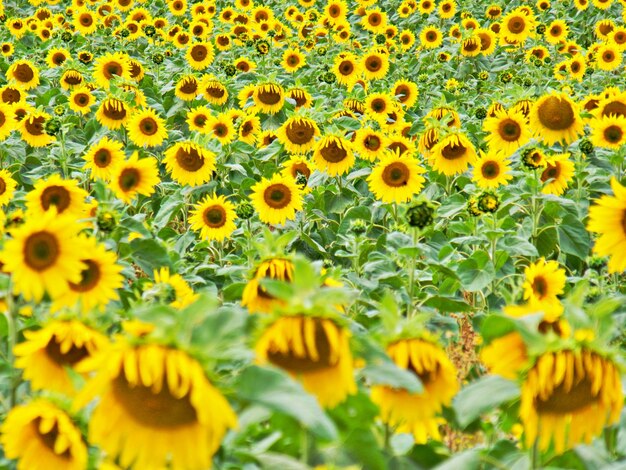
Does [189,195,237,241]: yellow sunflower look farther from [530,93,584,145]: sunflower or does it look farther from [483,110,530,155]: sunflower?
[530,93,584,145]: sunflower

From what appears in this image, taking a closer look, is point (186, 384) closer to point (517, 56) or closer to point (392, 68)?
point (392, 68)

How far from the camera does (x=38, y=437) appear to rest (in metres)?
1.48

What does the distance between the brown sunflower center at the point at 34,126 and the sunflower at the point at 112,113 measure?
387 millimetres

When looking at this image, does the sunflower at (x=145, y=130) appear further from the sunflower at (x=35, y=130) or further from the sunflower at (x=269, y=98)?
the sunflower at (x=269, y=98)

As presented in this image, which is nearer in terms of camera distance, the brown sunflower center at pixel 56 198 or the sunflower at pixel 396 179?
the brown sunflower center at pixel 56 198

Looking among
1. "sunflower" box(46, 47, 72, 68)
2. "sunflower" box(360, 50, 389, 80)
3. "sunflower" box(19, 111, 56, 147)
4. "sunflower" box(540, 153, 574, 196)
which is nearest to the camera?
"sunflower" box(540, 153, 574, 196)

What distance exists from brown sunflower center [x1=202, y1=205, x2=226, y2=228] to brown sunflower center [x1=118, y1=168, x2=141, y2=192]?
15.5 inches

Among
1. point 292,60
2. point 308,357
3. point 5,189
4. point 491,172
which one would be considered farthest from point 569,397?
point 292,60

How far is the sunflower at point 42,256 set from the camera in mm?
1798

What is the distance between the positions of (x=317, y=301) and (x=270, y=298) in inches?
28.5

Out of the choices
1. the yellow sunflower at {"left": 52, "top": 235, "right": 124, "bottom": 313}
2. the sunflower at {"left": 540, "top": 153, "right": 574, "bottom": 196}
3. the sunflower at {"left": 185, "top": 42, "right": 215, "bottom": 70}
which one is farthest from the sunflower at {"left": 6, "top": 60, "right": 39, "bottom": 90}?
the yellow sunflower at {"left": 52, "top": 235, "right": 124, "bottom": 313}

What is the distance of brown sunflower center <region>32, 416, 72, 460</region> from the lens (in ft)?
4.86

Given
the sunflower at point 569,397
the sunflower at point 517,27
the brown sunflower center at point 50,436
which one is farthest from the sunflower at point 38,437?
the sunflower at point 517,27

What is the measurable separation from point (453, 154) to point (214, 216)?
1510mm
